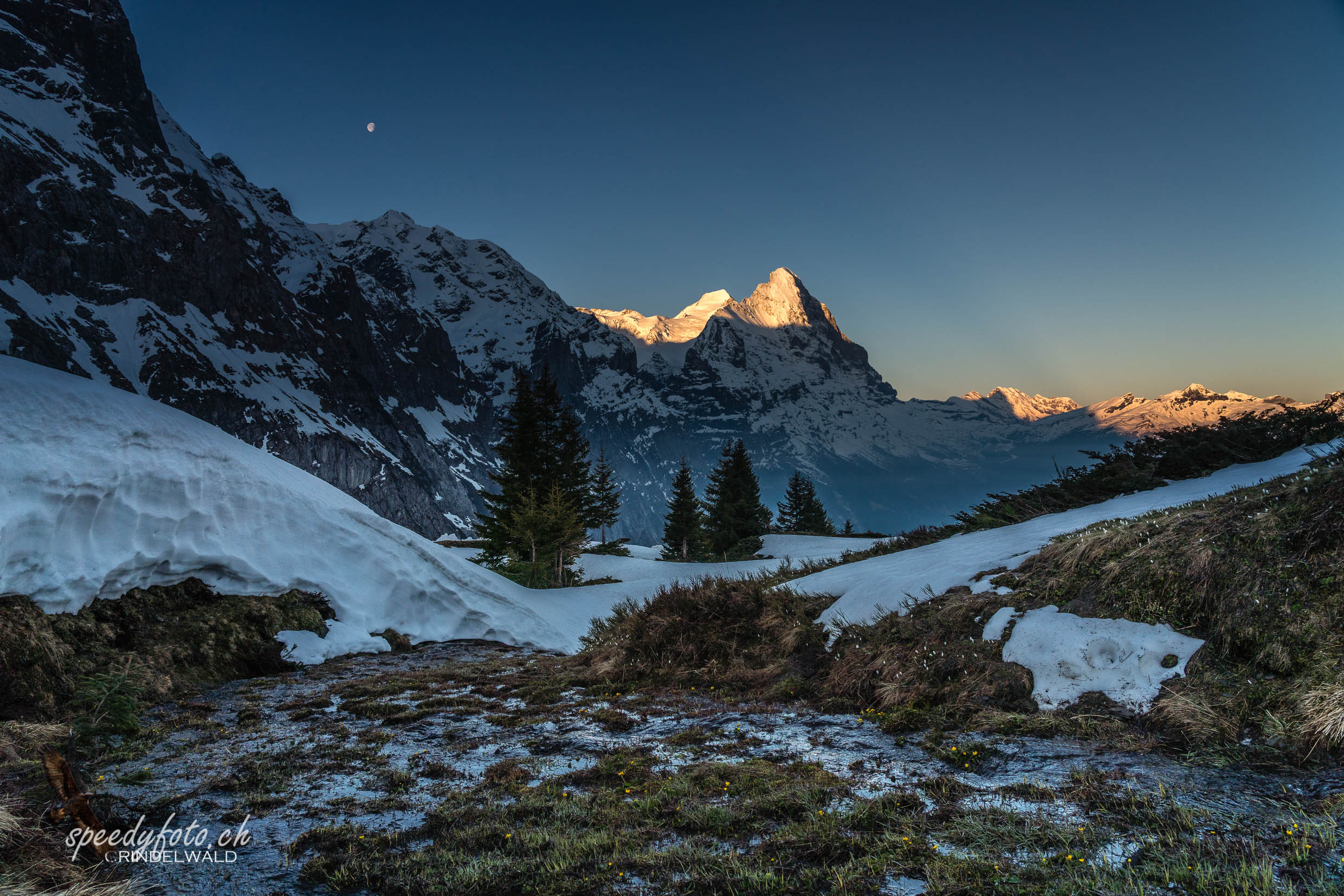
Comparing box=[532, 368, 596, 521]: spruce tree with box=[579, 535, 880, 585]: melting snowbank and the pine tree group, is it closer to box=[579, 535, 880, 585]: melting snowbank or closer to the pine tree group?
box=[579, 535, 880, 585]: melting snowbank

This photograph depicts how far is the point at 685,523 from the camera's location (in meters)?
42.6

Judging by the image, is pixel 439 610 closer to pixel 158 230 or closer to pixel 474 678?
pixel 474 678

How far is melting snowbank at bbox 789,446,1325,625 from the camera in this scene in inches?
302

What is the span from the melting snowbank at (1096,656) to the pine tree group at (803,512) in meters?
42.0

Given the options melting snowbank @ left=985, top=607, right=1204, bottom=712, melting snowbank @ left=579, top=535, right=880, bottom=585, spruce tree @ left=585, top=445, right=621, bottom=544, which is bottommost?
melting snowbank @ left=579, top=535, right=880, bottom=585

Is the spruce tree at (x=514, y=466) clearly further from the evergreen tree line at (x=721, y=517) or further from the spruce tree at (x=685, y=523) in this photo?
the spruce tree at (x=685, y=523)

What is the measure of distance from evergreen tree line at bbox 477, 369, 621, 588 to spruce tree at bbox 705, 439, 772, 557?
26.9 feet

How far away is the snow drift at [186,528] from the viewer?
7.43 m

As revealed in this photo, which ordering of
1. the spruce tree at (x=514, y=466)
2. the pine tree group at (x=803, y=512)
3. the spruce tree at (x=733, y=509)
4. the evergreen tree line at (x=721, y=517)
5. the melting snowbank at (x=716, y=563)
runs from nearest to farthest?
the spruce tree at (x=514, y=466)
the melting snowbank at (x=716, y=563)
the evergreen tree line at (x=721, y=517)
the spruce tree at (x=733, y=509)
the pine tree group at (x=803, y=512)

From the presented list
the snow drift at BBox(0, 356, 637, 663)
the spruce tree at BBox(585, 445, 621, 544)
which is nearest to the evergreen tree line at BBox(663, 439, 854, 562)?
the spruce tree at BBox(585, 445, 621, 544)

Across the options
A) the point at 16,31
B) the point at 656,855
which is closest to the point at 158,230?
the point at 16,31

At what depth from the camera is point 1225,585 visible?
193 inches

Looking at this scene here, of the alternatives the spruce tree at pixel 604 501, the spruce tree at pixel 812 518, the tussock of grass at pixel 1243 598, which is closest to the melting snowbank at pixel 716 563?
the spruce tree at pixel 604 501

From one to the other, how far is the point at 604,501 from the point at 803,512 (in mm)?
19036
